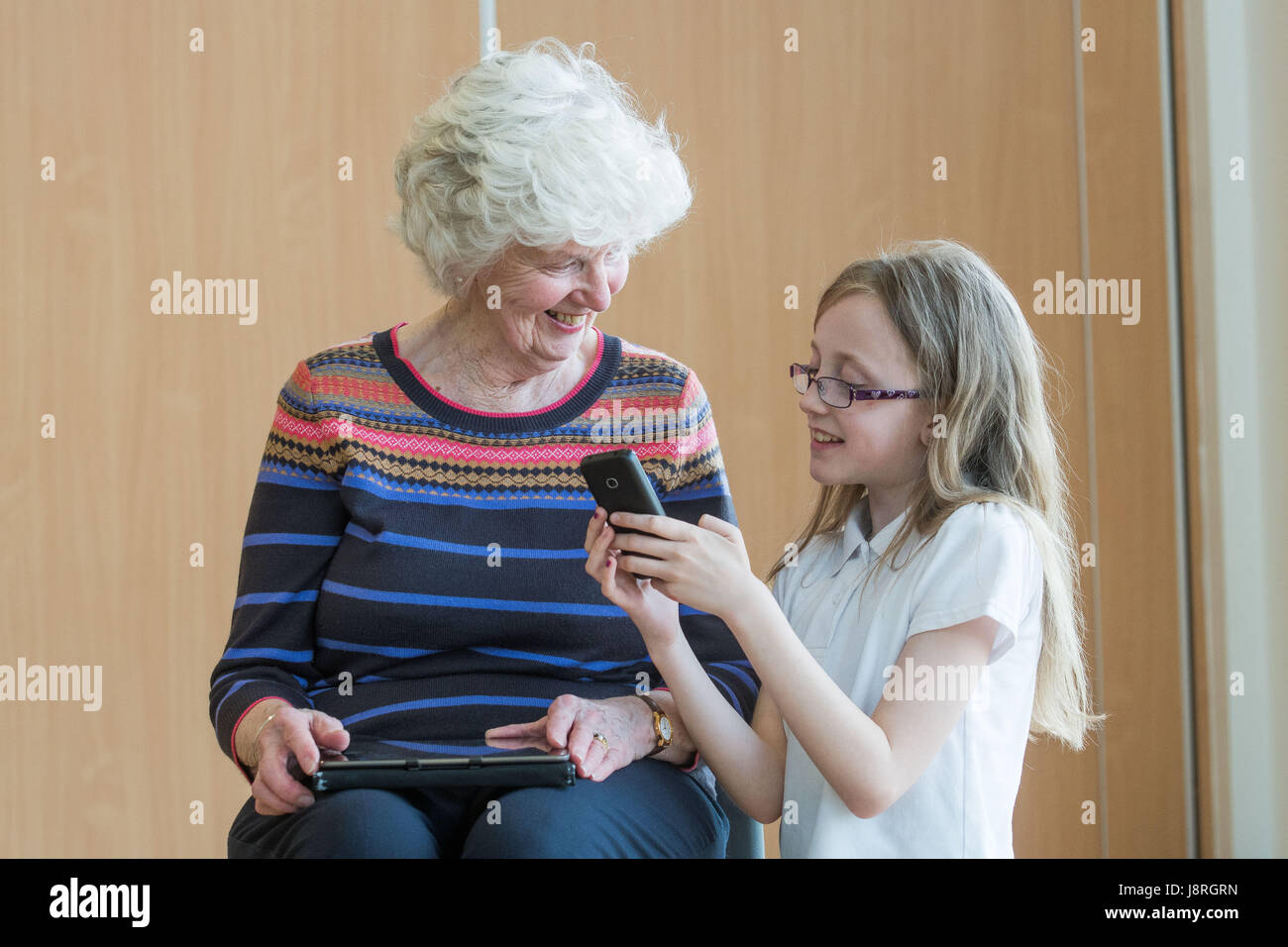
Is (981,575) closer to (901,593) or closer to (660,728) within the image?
(901,593)

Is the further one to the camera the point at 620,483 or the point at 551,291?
the point at 551,291

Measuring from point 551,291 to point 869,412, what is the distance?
1.28 ft

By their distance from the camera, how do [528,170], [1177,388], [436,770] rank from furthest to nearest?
1. [1177,388]
2. [528,170]
3. [436,770]

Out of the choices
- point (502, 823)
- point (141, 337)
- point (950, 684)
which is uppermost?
point (141, 337)

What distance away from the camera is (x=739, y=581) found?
3.67 feet

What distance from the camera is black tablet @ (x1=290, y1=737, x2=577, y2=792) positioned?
110 cm

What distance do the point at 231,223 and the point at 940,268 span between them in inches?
59.1

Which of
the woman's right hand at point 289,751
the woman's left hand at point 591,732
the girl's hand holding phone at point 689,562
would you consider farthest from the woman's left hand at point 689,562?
the woman's right hand at point 289,751

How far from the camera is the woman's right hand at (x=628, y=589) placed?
1.17 metres

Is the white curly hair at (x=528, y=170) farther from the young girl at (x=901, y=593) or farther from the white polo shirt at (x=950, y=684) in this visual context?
the white polo shirt at (x=950, y=684)

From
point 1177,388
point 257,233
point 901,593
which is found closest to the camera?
point 901,593

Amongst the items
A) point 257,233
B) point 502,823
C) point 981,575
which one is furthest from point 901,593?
point 257,233

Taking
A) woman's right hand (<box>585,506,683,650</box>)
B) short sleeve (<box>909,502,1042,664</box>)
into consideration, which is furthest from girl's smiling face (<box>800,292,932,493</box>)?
woman's right hand (<box>585,506,683,650</box>)

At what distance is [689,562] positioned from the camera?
44.2 inches
